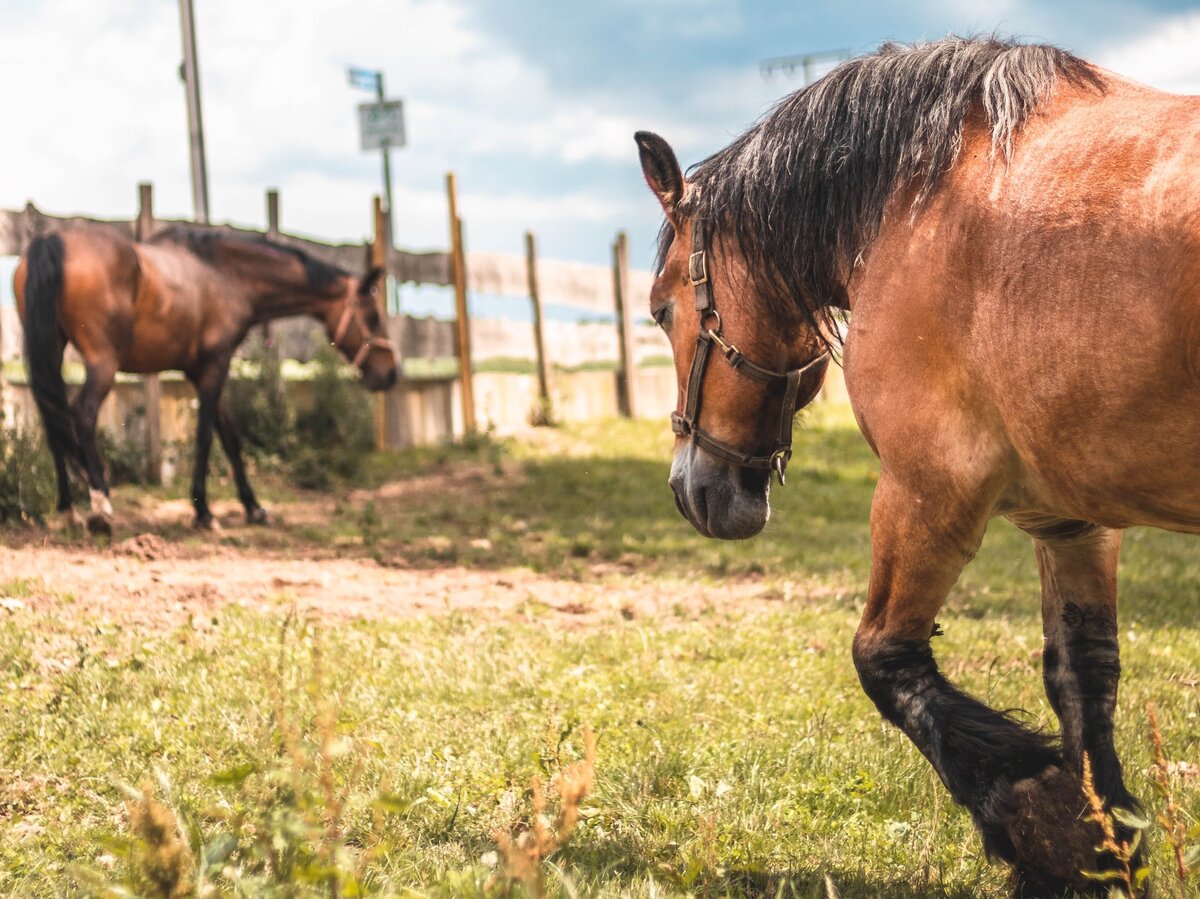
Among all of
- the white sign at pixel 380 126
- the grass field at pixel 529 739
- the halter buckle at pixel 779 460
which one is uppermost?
the white sign at pixel 380 126

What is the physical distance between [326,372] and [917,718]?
33.7 feet

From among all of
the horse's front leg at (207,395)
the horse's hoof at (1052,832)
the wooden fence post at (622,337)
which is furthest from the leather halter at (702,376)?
the wooden fence post at (622,337)

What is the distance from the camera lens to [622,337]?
16312 mm

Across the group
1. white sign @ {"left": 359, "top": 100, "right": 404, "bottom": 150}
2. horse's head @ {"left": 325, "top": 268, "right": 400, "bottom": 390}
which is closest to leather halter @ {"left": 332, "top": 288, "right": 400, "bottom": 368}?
horse's head @ {"left": 325, "top": 268, "right": 400, "bottom": 390}

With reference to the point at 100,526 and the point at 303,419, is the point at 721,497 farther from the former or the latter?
the point at 303,419

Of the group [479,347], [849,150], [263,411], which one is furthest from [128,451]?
[849,150]

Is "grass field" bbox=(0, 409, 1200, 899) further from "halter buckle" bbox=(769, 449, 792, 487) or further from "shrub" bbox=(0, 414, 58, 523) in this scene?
"halter buckle" bbox=(769, 449, 792, 487)

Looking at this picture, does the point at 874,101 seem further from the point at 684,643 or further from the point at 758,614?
the point at 758,614

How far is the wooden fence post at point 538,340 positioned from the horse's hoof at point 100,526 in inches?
284

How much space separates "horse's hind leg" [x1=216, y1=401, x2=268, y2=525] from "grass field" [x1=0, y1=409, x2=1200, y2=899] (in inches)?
Result: 60.9

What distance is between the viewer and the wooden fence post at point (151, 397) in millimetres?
11062

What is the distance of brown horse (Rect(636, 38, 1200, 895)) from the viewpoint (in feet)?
7.57

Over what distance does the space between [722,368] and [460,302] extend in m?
11.5

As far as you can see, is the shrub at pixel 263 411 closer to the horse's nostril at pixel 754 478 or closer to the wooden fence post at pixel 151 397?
the wooden fence post at pixel 151 397
